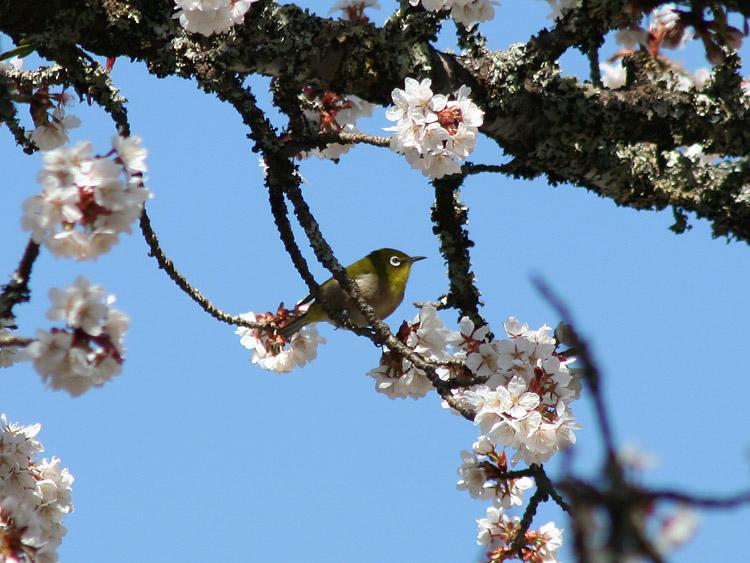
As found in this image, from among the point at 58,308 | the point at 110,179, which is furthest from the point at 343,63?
the point at 58,308

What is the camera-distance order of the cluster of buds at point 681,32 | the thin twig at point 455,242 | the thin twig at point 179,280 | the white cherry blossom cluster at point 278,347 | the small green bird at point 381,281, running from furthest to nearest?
1. the small green bird at point 381,281
2. the white cherry blossom cluster at point 278,347
3. the thin twig at point 455,242
4. the thin twig at point 179,280
5. the cluster of buds at point 681,32

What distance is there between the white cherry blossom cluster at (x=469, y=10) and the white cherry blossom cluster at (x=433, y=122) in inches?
21.8

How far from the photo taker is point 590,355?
3.10 feet

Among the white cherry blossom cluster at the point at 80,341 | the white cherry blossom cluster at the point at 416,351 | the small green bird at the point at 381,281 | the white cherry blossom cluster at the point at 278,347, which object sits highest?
the small green bird at the point at 381,281

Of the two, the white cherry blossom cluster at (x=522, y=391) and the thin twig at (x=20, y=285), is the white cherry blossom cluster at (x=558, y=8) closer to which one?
the white cherry blossom cluster at (x=522, y=391)

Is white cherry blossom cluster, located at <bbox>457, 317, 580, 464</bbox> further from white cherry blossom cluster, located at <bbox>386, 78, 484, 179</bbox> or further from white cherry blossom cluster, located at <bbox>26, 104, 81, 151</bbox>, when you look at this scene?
white cherry blossom cluster, located at <bbox>26, 104, 81, 151</bbox>

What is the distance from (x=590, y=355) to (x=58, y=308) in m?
2.04

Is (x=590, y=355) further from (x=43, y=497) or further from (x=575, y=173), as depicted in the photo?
(x=43, y=497)

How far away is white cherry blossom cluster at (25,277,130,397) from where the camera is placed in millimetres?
2660

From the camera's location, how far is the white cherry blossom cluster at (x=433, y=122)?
3.87 metres

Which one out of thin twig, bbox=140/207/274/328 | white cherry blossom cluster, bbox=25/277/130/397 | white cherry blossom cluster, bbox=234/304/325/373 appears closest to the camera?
white cherry blossom cluster, bbox=25/277/130/397

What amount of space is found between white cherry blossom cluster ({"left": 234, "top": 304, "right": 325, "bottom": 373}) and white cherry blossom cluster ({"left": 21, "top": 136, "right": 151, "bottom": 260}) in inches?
89.6

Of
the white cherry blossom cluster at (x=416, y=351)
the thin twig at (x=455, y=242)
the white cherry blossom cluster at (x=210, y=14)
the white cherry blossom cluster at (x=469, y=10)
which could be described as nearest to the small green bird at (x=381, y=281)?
the thin twig at (x=455, y=242)

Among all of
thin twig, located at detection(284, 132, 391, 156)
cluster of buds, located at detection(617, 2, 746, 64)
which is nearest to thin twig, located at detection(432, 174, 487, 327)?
thin twig, located at detection(284, 132, 391, 156)
